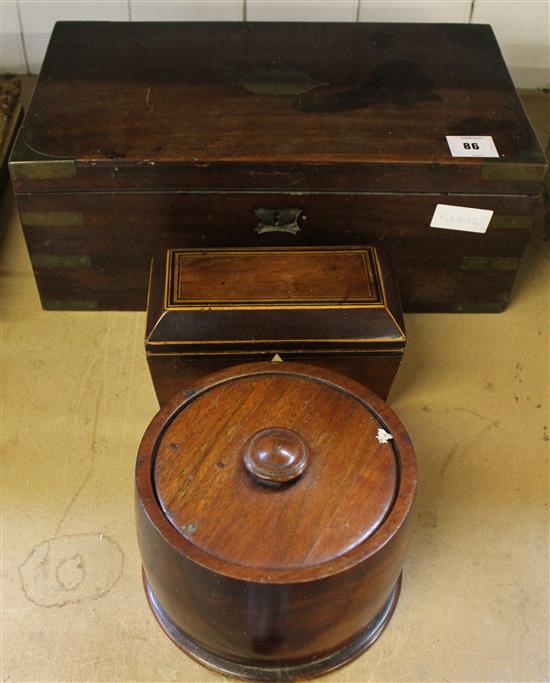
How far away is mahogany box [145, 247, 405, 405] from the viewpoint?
182cm

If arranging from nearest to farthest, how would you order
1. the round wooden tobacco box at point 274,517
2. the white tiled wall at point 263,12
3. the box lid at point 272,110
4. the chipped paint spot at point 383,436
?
1. the round wooden tobacco box at point 274,517
2. the chipped paint spot at point 383,436
3. the box lid at point 272,110
4. the white tiled wall at point 263,12

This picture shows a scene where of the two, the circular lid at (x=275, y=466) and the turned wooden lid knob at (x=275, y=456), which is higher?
the turned wooden lid knob at (x=275, y=456)

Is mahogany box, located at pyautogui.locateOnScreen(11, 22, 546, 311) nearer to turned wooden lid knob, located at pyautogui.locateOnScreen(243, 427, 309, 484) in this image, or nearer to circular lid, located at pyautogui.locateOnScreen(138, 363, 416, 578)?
circular lid, located at pyautogui.locateOnScreen(138, 363, 416, 578)

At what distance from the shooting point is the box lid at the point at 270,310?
1.82m

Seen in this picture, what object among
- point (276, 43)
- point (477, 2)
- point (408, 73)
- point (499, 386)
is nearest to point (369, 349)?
point (499, 386)

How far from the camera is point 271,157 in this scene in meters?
1.92

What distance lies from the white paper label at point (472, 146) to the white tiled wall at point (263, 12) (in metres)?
0.72

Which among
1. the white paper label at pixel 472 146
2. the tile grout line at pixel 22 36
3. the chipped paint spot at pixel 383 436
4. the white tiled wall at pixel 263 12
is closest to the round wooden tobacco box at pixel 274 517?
the chipped paint spot at pixel 383 436

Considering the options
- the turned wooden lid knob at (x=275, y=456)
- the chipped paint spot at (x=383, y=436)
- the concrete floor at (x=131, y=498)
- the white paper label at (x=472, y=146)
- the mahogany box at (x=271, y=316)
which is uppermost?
the white paper label at (x=472, y=146)

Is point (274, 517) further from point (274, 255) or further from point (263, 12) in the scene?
point (263, 12)

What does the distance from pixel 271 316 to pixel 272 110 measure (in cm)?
52

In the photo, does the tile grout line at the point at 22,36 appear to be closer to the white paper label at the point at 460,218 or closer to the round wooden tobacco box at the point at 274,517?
the white paper label at the point at 460,218

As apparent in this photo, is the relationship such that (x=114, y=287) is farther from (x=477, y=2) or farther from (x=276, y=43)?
(x=477, y=2)

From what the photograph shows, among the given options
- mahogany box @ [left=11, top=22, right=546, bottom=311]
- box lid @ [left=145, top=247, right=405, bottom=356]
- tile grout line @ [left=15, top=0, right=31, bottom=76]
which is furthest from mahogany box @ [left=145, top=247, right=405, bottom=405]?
tile grout line @ [left=15, top=0, right=31, bottom=76]
